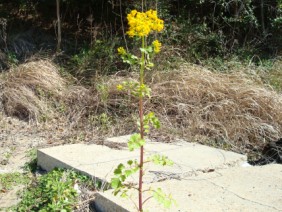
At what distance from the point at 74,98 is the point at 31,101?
0.67m

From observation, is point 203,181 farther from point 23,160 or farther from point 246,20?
point 246,20

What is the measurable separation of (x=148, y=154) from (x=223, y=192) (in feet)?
4.41

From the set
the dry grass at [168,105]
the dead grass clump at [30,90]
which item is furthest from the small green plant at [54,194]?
the dead grass clump at [30,90]

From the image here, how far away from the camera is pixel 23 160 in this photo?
18.5 ft

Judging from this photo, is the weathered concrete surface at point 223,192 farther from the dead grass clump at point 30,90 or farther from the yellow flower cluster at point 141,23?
the dead grass clump at point 30,90

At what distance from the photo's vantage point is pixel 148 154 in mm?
5023

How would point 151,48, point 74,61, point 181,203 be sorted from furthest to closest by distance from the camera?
1. point 74,61
2. point 181,203
3. point 151,48

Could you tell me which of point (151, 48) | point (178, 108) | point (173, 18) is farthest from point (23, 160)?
point (173, 18)

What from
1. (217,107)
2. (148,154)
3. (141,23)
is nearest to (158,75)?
(217,107)

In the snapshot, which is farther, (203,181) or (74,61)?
(74,61)

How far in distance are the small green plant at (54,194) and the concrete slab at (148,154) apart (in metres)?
0.15

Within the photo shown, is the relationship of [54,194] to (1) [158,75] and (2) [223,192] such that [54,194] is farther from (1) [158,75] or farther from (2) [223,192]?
(1) [158,75]

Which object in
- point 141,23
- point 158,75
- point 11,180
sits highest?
point 141,23

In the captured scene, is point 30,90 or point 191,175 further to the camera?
point 30,90
